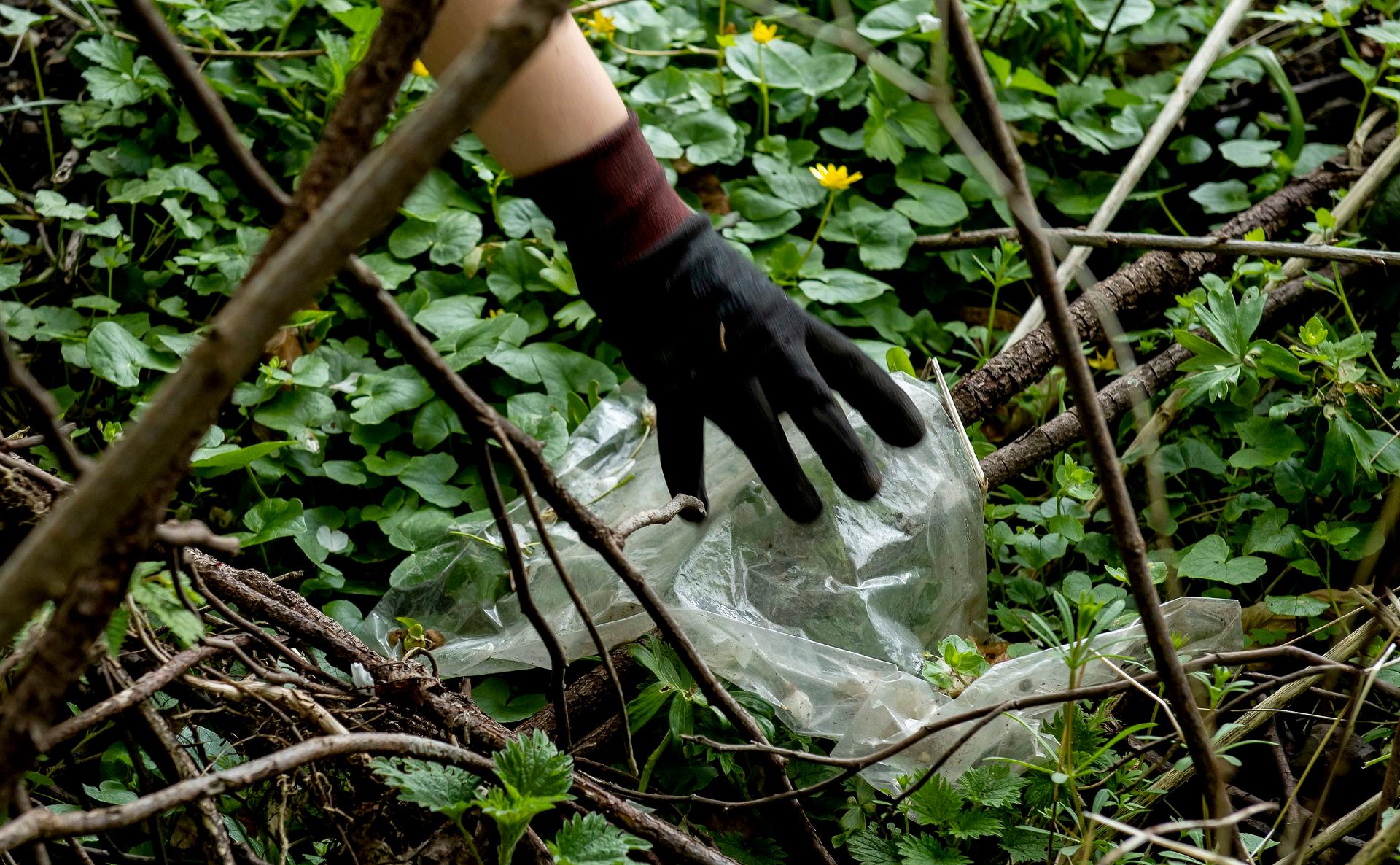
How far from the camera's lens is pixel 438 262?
2.01 metres

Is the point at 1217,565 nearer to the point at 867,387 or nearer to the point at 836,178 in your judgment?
the point at 867,387

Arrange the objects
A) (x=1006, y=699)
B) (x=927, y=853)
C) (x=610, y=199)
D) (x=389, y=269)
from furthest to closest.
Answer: (x=389, y=269) → (x=610, y=199) → (x=1006, y=699) → (x=927, y=853)

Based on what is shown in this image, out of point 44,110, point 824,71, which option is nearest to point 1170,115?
point 824,71

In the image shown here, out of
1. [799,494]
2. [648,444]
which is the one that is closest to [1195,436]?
[799,494]

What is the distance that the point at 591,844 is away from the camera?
2.96 feet

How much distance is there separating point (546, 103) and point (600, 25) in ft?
3.64

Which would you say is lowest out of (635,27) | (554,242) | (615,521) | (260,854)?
(615,521)

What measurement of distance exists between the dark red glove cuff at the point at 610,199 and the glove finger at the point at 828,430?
0.30m

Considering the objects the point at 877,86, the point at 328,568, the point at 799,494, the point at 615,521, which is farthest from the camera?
the point at 877,86

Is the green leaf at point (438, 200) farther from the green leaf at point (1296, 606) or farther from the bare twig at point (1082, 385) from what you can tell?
the green leaf at point (1296, 606)

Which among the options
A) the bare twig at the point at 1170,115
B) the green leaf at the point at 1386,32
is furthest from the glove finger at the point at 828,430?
the green leaf at the point at 1386,32

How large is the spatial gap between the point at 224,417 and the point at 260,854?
0.94 metres

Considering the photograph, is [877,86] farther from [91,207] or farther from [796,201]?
[91,207]

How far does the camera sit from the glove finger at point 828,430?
1.39 m
